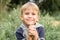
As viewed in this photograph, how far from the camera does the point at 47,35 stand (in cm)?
696

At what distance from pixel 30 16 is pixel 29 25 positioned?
0.43 feet

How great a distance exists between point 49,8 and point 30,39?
19836mm

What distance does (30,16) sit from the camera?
3.85m

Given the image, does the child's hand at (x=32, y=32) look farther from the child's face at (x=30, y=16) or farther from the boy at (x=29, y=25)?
the child's face at (x=30, y=16)

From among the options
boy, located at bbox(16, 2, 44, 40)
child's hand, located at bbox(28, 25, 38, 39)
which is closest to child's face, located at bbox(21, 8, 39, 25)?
boy, located at bbox(16, 2, 44, 40)

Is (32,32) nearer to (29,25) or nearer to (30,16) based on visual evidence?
(29,25)

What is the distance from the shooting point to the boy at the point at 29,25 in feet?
12.1

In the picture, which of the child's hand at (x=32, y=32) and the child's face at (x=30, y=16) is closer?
the child's hand at (x=32, y=32)

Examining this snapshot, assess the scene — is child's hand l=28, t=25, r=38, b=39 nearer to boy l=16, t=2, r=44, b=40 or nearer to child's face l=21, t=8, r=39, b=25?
boy l=16, t=2, r=44, b=40

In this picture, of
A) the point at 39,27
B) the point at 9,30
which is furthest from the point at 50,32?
the point at 39,27

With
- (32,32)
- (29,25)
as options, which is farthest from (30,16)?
(32,32)

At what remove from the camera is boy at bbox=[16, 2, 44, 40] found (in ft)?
12.1

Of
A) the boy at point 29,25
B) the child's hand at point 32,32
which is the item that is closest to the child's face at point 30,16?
the boy at point 29,25

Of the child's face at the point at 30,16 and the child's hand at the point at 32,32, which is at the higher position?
the child's face at the point at 30,16
